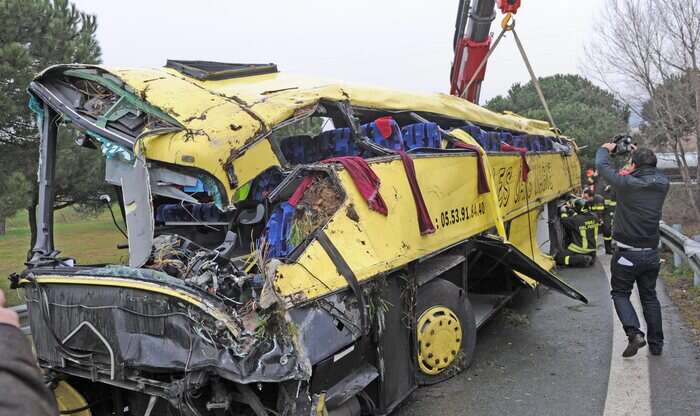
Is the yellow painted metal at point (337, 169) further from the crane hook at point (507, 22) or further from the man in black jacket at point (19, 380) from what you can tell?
the crane hook at point (507, 22)

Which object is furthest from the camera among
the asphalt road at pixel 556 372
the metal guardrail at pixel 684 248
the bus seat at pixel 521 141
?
the bus seat at pixel 521 141

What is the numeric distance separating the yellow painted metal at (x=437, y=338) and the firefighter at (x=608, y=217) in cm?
709

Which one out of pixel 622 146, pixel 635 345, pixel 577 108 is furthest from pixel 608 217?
pixel 577 108

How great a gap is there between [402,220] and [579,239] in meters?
6.61

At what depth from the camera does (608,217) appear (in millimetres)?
10711

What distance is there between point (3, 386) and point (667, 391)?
4257mm

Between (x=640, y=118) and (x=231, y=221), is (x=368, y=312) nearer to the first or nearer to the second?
(x=231, y=221)

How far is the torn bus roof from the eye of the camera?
3434mm

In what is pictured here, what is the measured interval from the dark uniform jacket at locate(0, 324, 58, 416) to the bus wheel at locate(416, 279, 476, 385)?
3.08 m

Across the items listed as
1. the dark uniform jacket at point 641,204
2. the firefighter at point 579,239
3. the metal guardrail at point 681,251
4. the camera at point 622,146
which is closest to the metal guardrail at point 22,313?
the metal guardrail at point 681,251

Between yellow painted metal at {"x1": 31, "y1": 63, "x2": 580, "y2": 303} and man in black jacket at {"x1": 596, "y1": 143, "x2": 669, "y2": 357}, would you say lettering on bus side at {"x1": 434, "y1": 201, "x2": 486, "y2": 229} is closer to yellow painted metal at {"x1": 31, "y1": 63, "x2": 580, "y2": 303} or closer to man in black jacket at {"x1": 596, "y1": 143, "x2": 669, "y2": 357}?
yellow painted metal at {"x1": 31, "y1": 63, "x2": 580, "y2": 303}

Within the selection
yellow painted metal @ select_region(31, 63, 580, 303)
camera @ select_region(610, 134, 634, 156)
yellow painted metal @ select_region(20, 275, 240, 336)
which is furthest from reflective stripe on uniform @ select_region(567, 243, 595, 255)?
yellow painted metal @ select_region(20, 275, 240, 336)

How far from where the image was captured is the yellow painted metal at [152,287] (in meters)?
2.79

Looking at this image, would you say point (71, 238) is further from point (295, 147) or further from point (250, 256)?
point (250, 256)
